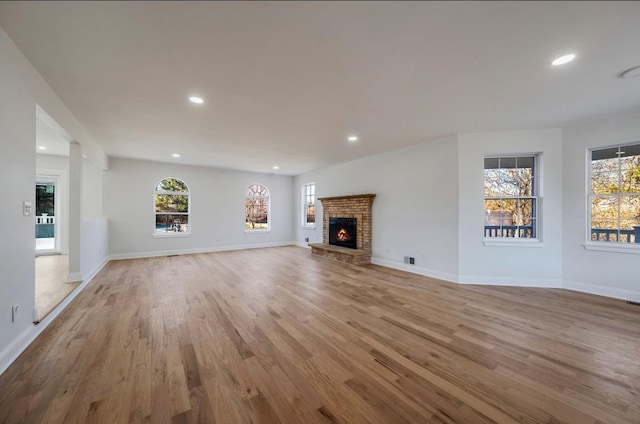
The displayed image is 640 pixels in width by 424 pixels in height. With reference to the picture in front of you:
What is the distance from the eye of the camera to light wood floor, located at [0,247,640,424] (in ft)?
4.99

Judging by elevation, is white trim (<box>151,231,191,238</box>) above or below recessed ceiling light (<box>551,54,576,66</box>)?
below

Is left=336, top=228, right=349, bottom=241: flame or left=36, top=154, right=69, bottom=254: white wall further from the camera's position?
left=336, top=228, right=349, bottom=241: flame

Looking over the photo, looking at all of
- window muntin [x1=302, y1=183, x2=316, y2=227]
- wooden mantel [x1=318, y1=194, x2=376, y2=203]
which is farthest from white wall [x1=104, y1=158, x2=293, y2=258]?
wooden mantel [x1=318, y1=194, x2=376, y2=203]

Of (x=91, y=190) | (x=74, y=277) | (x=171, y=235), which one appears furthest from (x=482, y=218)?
(x=91, y=190)

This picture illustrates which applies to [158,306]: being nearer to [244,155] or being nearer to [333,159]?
[244,155]

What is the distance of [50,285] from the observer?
142 inches

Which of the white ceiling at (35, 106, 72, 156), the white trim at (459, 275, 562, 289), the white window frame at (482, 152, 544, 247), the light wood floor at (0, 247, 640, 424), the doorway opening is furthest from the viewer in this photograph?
the doorway opening

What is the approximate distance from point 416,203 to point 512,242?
1.68 metres

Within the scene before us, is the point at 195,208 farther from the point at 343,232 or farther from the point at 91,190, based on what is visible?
the point at 343,232

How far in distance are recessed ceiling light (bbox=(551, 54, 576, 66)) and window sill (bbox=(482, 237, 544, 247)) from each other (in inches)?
109

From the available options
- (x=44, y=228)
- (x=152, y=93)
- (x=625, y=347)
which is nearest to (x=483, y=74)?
(x=625, y=347)

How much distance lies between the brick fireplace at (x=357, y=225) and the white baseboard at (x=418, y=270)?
385 mm

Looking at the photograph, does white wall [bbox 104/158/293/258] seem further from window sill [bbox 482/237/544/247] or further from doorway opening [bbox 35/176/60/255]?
window sill [bbox 482/237/544/247]

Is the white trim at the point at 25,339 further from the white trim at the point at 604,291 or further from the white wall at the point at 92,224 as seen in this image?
the white trim at the point at 604,291
